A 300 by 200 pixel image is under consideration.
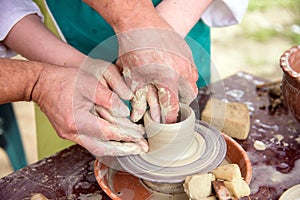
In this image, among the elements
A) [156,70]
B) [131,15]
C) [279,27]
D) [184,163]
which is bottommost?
[279,27]

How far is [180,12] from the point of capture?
150 centimetres

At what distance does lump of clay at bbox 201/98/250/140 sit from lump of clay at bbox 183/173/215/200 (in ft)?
1.11

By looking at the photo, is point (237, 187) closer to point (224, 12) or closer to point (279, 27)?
point (224, 12)

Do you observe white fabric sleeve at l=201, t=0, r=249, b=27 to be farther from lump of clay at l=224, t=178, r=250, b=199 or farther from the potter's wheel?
lump of clay at l=224, t=178, r=250, b=199

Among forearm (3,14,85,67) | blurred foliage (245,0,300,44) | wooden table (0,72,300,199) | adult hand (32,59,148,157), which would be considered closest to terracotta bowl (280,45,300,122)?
wooden table (0,72,300,199)

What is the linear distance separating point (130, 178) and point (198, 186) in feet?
0.88

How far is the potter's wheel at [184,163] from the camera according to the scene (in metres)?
1.24

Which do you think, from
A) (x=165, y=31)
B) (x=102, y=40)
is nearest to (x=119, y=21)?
(x=165, y=31)

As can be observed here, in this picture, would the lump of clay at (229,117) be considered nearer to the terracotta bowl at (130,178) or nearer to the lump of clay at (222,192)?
the terracotta bowl at (130,178)

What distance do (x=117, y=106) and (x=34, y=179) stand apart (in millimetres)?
366

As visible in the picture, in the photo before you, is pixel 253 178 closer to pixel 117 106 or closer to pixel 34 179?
pixel 117 106

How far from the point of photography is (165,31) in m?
1.26

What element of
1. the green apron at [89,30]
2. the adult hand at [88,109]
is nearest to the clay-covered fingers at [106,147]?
the adult hand at [88,109]

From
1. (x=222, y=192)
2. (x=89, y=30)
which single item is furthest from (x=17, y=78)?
(x=222, y=192)
